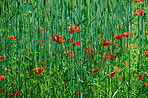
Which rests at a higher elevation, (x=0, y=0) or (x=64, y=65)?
(x=0, y=0)

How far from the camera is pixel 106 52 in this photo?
104 cm

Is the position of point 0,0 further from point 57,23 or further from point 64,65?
point 64,65

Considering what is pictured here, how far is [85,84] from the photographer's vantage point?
3.21 ft

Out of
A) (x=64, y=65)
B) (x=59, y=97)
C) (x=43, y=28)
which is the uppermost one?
(x=43, y=28)

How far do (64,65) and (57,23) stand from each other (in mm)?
201

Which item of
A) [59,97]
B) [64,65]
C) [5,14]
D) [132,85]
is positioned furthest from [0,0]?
[132,85]

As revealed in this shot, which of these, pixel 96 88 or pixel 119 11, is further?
pixel 119 11

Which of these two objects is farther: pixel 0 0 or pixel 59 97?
pixel 0 0

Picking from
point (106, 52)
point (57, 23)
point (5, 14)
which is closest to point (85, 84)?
point (106, 52)

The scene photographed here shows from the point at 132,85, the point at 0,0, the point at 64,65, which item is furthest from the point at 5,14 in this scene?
the point at 132,85

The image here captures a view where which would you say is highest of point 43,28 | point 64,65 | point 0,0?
point 0,0

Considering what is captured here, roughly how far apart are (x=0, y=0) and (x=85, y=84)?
1.91ft

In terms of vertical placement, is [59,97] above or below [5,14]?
below

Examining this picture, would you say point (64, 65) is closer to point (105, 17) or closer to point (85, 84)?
point (85, 84)
